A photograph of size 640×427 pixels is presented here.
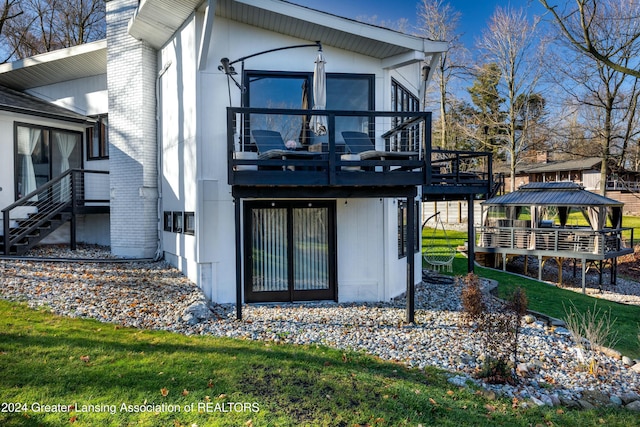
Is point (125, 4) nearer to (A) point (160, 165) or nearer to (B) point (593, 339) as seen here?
(A) point (160, 165)

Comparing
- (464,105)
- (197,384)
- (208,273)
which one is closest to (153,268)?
(208,273)

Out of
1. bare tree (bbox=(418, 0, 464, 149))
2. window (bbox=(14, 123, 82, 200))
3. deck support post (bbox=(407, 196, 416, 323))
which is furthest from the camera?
bare tree (bbox=(418, 0, 464, 149))

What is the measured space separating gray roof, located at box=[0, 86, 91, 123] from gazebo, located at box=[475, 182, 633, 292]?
53.3ft

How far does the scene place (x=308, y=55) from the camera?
8.80 m

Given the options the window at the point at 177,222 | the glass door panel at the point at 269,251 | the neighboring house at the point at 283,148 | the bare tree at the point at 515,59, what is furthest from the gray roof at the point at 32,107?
the bare tree at the point at 515,59

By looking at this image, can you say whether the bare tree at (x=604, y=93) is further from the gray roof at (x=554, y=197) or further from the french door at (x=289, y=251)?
the french door at (x=289, y=251)

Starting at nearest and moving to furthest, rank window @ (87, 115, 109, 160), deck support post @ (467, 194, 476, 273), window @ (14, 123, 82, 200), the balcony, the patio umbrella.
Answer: the balcony < the patio umbrella < deck support post @ (467, 194, 476, 273) < window @ (14, 123, 82, 200) < window @ (87, 115, 109, 160)

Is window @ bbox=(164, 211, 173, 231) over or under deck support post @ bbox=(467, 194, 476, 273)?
over

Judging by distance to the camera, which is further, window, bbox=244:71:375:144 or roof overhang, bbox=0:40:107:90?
roof overhang, bbox=0:40:107:90

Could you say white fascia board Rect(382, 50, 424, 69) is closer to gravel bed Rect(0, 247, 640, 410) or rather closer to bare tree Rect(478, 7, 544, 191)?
gravel bed Rect(0, 247, 640, 410)

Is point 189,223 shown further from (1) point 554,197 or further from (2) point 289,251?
(1) point 554,197

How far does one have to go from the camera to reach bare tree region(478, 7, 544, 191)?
2336 cm

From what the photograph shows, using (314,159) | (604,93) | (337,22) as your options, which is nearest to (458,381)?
(314,159)

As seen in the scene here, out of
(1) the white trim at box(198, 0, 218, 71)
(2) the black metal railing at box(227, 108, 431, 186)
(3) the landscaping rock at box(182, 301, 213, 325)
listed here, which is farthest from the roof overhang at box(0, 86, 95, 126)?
(3) the landscaping rock at box(182, 301, 213, 325)
